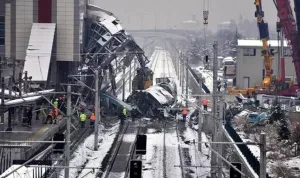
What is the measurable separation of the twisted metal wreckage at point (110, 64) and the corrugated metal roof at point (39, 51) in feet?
7.85

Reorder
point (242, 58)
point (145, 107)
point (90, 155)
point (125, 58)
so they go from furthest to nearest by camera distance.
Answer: point (242, 58) → point (125, 58) → point (145, 107) → point (90, 155)

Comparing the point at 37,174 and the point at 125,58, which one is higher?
the point at 125,58

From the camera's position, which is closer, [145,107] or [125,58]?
[145,107]

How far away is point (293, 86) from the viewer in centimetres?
4409

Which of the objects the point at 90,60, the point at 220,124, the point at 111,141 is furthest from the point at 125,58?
the point at 220,124

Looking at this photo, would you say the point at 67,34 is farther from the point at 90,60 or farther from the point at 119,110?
the point at 119,110

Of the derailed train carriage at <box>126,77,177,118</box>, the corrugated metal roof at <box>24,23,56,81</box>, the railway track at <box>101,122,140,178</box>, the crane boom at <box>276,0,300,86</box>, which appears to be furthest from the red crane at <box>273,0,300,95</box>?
the corrugated metal roof at <box>24,23,56,81</box>

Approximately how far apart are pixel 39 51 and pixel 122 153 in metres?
12.3

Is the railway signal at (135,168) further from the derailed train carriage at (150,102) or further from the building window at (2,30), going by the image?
the building window at (2,30)

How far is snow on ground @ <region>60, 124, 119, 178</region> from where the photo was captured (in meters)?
20.8

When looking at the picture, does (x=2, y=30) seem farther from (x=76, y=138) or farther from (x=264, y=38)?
(x=264, y=38)

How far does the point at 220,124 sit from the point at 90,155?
6876 mm

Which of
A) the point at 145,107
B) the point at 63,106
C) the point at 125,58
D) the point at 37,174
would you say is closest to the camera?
the point at 37,174

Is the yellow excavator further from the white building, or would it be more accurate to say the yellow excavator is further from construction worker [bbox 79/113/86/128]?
construction worker [bbox 79/113/86/128]
